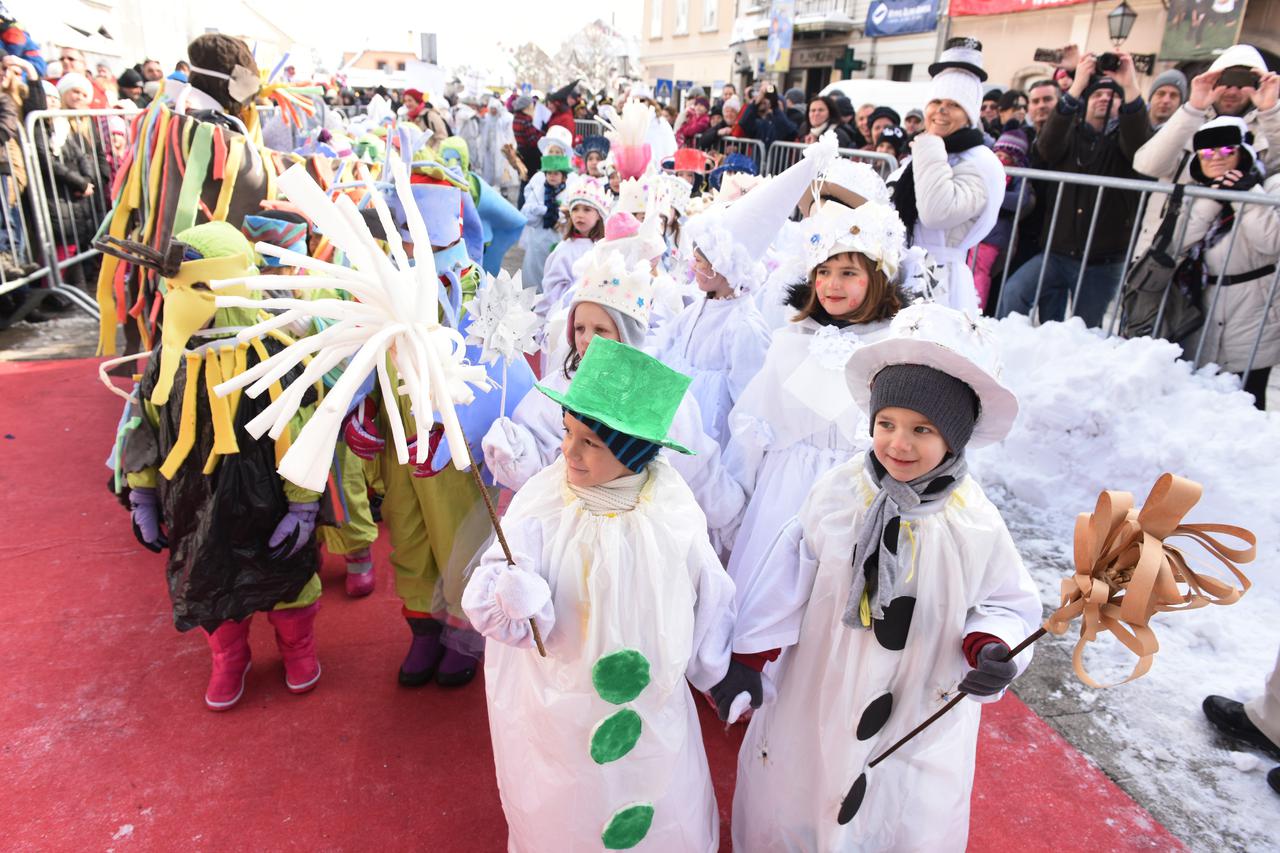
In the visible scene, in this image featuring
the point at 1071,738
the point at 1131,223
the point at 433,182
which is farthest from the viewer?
the point at 1131,223

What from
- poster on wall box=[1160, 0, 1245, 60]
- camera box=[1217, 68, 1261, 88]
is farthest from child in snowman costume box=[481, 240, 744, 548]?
poster on wall box=[1160, 0, 1245, 60]

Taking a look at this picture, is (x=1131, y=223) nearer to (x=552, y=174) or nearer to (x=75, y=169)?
(x=552, y=174)

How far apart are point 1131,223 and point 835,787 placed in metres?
4.83

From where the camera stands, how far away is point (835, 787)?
6.67ft

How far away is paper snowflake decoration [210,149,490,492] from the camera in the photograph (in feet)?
4.54

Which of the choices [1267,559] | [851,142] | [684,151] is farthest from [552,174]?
[1267,559]

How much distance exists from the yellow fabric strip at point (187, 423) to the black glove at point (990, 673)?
92.4 inches

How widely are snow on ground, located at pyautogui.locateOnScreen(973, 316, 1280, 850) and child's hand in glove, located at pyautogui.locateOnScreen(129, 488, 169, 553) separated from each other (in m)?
3.31

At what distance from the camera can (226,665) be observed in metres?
2.89

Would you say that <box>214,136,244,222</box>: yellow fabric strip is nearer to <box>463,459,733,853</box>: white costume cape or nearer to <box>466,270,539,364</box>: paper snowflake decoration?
<box>466,270,539,364</box>: paper snowflake decoration

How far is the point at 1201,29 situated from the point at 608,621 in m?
17.7

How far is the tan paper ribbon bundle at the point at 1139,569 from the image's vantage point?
4.66 ft

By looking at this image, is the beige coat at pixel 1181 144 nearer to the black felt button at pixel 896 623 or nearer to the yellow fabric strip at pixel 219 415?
the black felt button at pixel 896 623

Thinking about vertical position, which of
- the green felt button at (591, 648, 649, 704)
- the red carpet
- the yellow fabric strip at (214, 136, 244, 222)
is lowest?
the red carpet
